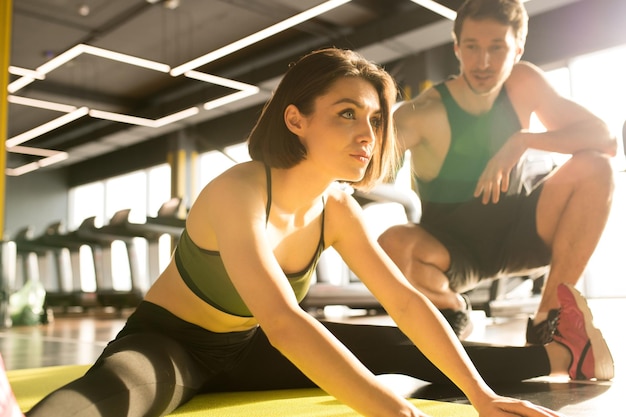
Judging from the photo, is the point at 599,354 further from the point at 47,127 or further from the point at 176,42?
the point at 47,127

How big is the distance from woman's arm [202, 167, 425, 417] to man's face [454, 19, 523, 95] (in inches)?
54.8

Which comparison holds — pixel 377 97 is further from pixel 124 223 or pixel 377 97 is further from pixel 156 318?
pixel 124 223

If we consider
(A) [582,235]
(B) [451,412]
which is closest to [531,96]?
(A) [582,235]

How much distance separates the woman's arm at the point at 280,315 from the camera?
81 cm

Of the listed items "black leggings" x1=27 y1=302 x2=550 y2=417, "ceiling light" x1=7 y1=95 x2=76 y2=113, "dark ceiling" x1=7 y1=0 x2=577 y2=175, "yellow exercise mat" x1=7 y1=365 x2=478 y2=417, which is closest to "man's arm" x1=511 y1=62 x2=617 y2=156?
"black leggings" x1=27 y1=302 x2=550 y2=417

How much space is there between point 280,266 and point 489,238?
1118 mm

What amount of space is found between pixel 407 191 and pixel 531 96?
2651 millimetres

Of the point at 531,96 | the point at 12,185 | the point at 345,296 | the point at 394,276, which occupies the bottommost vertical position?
the point at 345,296

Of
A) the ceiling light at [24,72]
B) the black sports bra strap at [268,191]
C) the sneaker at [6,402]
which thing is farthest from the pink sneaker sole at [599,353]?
the ceiling light at [24,72]

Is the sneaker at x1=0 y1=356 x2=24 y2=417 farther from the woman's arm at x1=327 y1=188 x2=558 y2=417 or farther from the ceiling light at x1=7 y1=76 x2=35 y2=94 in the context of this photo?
the ceiling light at x1=7 y1=76 x2=35 y2=94

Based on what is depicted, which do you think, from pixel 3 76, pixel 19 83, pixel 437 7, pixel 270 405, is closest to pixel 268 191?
pixel 270 405

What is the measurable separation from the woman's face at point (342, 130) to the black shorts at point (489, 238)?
1.03 m

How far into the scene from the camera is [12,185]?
12.1 metres

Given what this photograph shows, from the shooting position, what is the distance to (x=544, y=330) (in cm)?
178
